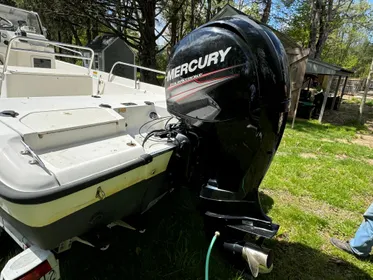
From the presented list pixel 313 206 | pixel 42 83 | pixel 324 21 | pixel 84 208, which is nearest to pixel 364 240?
pixel 313 206

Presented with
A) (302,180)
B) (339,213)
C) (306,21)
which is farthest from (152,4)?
(306,21)

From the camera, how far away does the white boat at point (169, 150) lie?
1.05 metres

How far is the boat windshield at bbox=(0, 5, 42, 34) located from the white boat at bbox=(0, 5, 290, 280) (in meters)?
4.32

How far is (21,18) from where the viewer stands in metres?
4.93

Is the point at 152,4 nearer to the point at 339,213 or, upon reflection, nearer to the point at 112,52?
the point at 112,52

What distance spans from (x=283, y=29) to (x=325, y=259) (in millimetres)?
18953

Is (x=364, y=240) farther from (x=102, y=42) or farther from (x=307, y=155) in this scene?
(x=102, y=42)

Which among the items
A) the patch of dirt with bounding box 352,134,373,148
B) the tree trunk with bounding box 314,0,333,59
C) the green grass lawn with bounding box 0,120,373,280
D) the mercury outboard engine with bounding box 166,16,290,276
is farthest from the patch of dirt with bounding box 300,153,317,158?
the tree trunk with bounding box 314,0,333,59

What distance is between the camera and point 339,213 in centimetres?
283

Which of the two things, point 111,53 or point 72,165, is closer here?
point 72,165

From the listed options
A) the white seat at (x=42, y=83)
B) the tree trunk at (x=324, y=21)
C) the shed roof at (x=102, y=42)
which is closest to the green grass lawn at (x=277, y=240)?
the white seat at (x=42, y=83)

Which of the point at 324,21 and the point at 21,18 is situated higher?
the point at 324,21

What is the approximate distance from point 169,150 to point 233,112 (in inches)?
16.2

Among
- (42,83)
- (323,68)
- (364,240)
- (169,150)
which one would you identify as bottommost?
(364,240)
